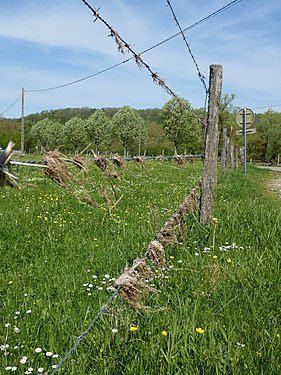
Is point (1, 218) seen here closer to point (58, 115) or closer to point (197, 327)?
point (197, 327)

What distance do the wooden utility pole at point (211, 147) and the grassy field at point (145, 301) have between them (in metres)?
0.23

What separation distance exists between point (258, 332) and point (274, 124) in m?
76.5

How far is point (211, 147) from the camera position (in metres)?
4.86

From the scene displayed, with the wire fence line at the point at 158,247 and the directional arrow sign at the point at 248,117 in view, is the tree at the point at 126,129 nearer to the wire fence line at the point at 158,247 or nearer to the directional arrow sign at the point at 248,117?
the directional arrow sign at the point at 248,117

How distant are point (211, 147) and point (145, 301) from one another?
94.7 inches

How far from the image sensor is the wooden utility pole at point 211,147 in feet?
15.9

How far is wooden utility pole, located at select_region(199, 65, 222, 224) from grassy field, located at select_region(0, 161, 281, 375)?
23 cm

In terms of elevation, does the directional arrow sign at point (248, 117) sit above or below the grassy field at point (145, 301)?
above

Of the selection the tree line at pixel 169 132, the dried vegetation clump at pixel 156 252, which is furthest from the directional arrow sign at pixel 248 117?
the tree line at pixel 169 132

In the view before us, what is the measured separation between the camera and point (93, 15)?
268cm

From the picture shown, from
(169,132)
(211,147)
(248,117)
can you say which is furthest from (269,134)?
(211,147)

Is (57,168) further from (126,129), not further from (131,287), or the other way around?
(126,129)

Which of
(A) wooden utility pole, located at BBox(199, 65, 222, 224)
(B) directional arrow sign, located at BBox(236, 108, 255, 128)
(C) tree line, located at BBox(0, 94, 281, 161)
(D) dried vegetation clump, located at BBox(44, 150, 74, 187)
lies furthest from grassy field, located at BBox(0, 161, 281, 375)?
(C) tree line, located at BBox(0, 94, 281, 161)

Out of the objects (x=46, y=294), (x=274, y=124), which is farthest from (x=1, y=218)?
(x=274, y=124)
